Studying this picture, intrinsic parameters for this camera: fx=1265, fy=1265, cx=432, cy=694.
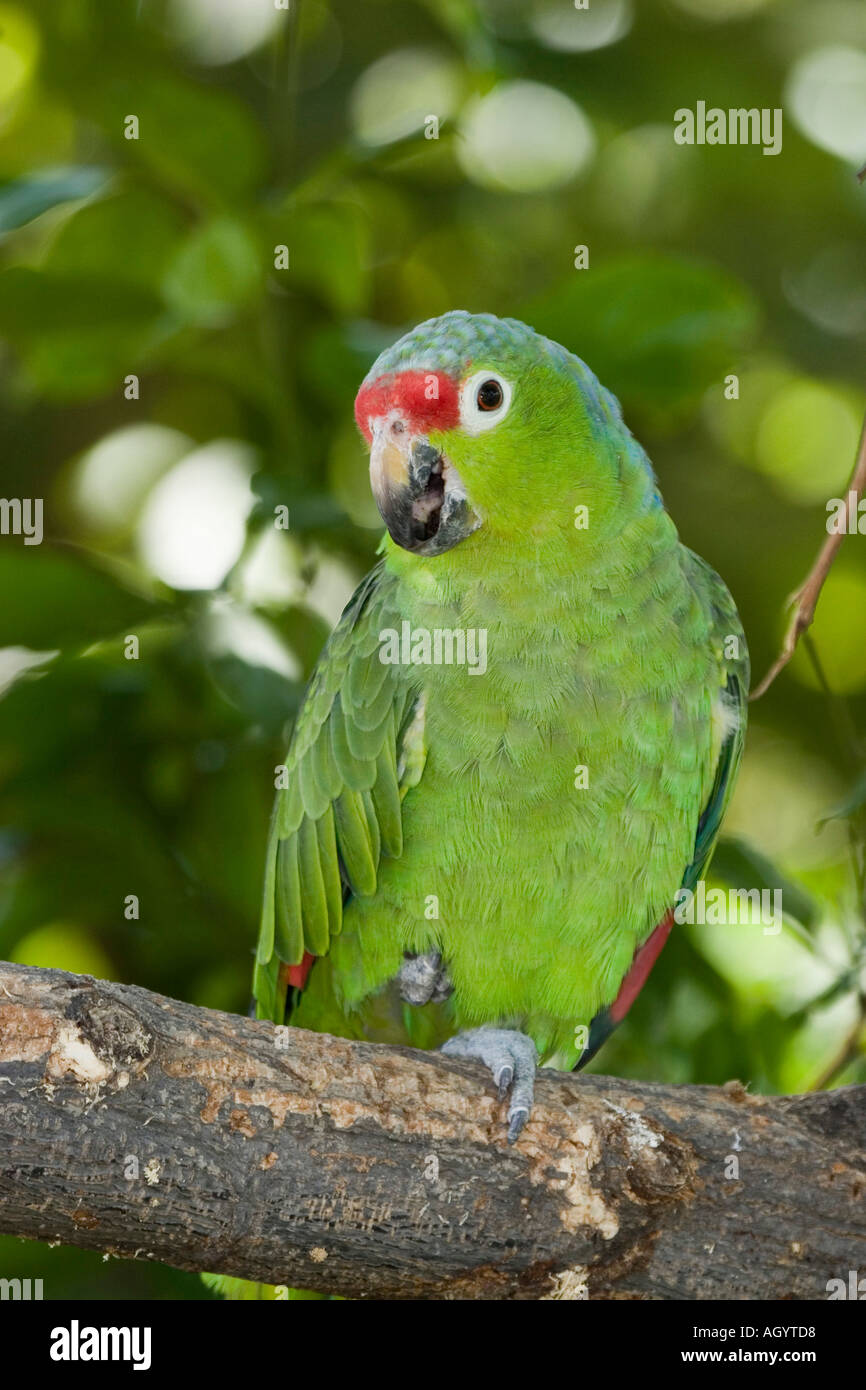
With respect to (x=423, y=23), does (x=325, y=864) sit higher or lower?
lower

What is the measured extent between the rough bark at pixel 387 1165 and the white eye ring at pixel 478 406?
45.5 inches

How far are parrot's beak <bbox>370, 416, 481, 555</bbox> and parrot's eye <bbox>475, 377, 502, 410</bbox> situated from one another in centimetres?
13

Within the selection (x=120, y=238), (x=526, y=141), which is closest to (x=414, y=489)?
(x=120, y=238)

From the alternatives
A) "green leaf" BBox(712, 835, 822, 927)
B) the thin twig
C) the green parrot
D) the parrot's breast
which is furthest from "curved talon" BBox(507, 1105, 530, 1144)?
"green leaf" BBox(712, 835, 822, 927)

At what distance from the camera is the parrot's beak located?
2424mm

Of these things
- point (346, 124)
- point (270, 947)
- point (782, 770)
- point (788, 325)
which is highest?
point (346, 124)

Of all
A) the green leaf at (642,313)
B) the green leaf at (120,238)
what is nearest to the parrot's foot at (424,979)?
the green leaf at (642,313)

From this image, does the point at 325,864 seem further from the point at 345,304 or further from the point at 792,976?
the point at 792,976

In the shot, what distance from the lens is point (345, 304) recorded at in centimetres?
317

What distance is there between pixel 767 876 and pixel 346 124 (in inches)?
115

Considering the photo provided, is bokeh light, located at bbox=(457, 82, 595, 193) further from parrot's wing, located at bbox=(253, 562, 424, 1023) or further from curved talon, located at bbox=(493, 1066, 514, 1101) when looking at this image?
curved talon, located at bbox=(493, 1066, 514, 1101)

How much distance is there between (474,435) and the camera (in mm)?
2408

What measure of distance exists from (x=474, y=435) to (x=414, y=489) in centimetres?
15
